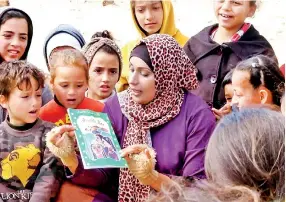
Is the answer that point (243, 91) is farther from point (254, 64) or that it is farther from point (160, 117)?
point (160, 117)

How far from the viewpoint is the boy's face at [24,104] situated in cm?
278

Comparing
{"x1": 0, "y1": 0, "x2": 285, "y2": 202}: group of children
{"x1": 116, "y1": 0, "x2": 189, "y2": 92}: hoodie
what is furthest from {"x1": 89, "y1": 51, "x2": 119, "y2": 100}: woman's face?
{"x1": 0, "y1": 0, "x2": 285, "y2": 202}: group of children

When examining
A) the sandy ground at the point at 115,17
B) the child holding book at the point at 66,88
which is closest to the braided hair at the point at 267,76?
the child holding book at the point at 66,88

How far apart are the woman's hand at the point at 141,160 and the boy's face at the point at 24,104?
521mm

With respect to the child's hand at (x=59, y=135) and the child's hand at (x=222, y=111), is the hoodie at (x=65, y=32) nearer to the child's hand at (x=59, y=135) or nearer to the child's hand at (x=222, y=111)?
the child's hand at (x=222, y=111)

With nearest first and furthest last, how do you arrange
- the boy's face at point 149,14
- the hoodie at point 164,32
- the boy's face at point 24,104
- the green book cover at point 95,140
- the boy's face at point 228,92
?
the green book cover at point 95,140, the boy's face at point 24,104, the boy's face at point 228,92, the boy's face at point 149,14, the hoodie at point 164,32

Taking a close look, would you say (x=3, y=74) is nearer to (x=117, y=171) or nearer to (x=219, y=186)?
(x=117, y=171)

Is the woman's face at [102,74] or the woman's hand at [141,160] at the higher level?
the woman's face at [102,74]

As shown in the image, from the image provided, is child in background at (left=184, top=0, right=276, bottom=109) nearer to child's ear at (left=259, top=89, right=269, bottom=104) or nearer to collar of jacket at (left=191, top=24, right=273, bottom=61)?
collar of jacket at (left=191, top=24, right=273, bottom=61)

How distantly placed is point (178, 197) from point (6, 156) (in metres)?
1.32

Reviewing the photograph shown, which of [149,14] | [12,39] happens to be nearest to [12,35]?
[12,39]

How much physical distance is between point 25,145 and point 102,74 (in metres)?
0.93

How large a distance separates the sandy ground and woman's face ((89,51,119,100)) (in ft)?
4.89

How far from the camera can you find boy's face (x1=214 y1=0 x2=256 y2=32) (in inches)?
130
